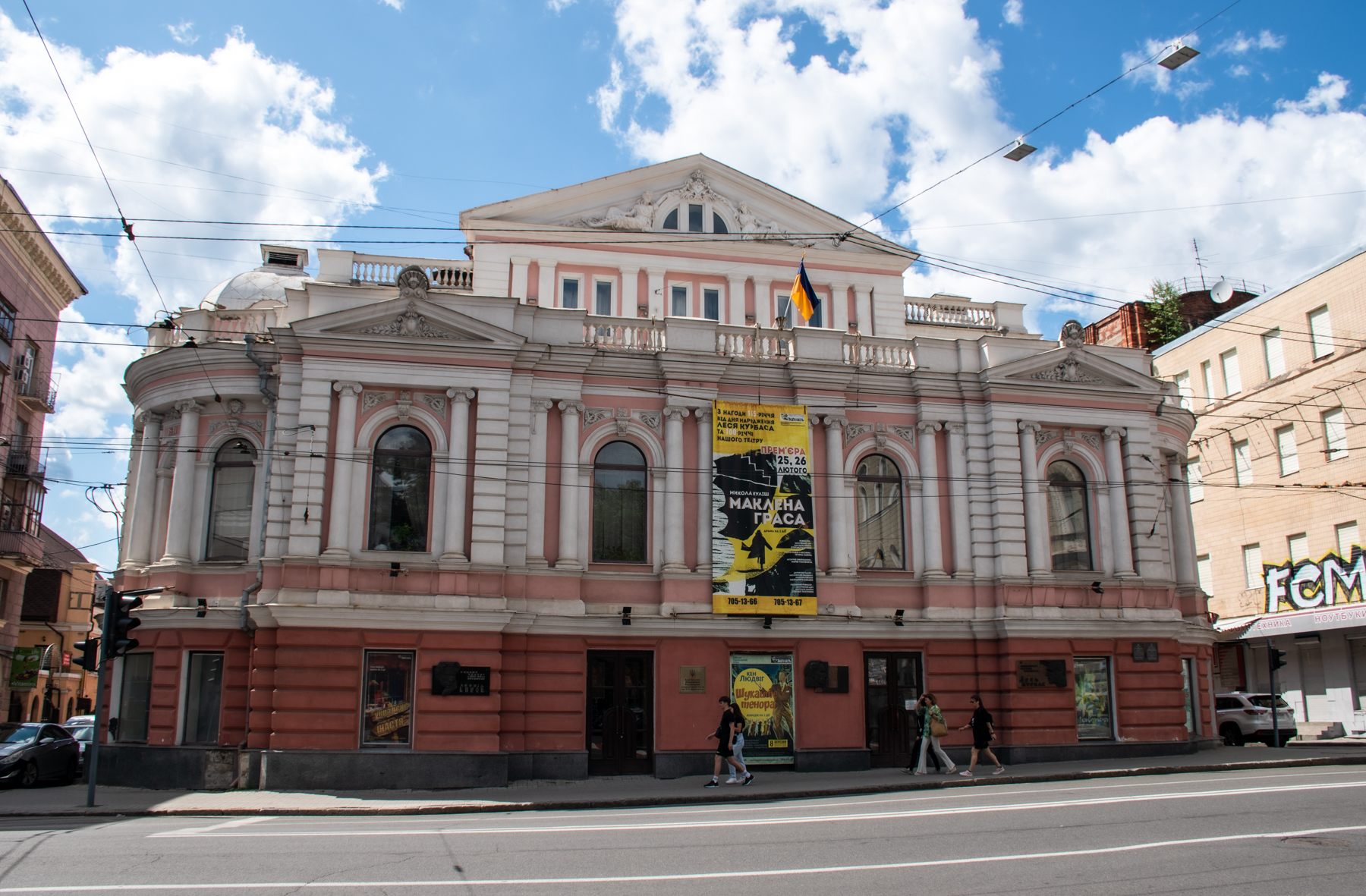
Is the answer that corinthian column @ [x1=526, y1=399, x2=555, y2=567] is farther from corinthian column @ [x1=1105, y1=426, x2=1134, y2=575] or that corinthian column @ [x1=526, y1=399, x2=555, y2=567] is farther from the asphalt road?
corinthian column @ [x1=1105, y1=426, x2=1134, y2=575]

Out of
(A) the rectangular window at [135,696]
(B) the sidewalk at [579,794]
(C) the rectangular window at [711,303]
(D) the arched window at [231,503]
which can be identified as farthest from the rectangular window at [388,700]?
(C) the rectangular window at [711,303]

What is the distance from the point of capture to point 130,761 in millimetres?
21484

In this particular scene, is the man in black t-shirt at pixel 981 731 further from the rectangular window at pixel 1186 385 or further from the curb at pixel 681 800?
the rectangular window at pixel 1186 385

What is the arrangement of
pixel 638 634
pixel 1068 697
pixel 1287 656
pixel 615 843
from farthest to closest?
pixel 1287 656, pixel 1068 697, pixel 638 634, pixel 615 843

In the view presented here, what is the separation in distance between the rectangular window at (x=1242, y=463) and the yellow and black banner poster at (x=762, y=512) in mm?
25858

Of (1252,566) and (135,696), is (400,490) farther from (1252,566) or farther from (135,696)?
(1252,566)

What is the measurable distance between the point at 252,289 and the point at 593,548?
13.2 metres

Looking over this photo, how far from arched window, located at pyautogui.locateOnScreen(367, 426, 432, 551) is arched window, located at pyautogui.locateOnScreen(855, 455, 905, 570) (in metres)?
10.0

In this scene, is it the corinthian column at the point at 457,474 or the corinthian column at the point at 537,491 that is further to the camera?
the corinthian column at the point at 537,491

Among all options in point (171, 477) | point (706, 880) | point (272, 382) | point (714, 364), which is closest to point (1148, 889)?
point (706, 880)

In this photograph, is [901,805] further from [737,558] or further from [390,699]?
[390,699]

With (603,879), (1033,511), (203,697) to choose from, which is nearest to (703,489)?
(1033,511)

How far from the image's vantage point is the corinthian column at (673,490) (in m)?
22.8

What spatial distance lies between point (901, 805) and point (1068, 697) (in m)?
9.74
